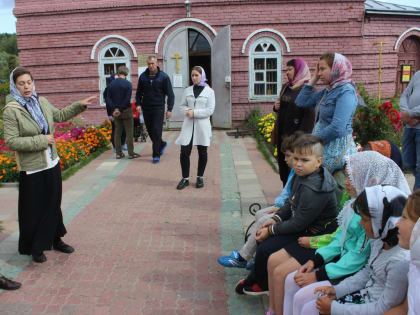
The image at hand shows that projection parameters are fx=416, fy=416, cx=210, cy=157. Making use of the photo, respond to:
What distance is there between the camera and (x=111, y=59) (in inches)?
527

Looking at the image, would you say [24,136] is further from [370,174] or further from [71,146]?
[71,146]

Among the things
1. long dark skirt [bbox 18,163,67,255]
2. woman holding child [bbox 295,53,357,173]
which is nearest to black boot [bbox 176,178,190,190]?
long dark skirt [bbox 18,163,67,255]

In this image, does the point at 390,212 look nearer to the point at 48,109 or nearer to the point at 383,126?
the point at 48,109

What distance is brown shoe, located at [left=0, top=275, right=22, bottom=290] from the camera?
12.1 ft

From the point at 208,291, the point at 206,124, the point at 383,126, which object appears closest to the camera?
the point at 208,291

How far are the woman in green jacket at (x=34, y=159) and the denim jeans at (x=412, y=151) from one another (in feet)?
11.4

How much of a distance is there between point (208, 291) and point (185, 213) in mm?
2154

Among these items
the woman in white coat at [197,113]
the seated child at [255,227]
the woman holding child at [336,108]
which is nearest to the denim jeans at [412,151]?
the woman holding child at [336,108]

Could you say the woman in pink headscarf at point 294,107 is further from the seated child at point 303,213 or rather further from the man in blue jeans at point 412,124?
the seated child at point 303,213

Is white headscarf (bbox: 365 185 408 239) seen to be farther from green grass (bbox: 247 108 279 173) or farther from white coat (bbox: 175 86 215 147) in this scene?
green grass (bbox: 247 108 279 173)

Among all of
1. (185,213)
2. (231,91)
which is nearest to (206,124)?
(185,213)

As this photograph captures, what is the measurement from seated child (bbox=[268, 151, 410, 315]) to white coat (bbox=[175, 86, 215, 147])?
4.01 metres

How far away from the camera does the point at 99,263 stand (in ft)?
13.8

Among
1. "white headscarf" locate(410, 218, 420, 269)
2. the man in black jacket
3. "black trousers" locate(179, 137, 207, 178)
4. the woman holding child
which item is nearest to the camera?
"white headscarf" locate(410, 218, 420, 269)
